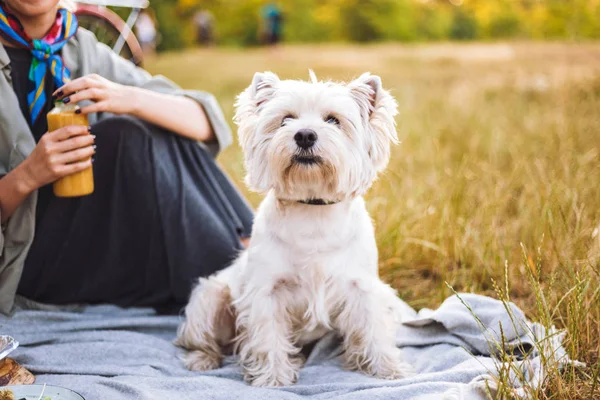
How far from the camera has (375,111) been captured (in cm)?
223

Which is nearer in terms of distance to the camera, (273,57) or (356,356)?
(356,356)

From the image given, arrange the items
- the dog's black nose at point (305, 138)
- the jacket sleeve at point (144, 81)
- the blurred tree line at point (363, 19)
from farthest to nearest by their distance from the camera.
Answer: the blurred tree line at point (363, 19) → the jacket sleeve at point (144, 81) → the dog's black nose at point (305, 138)

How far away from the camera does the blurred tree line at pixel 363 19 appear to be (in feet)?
69.2

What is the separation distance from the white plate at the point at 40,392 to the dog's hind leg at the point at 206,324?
612 mm

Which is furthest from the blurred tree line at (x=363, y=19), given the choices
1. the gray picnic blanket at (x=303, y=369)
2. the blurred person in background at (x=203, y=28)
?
the gray picnic blanket at (x=303, y=369)

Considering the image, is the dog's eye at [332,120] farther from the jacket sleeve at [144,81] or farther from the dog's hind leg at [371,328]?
the jacket sleeve at [144,81]

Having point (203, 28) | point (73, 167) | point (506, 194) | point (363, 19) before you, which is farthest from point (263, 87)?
point (363, 19)

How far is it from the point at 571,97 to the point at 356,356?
4.93 m

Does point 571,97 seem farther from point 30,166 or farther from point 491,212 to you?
point 30,166

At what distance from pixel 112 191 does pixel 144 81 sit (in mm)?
535

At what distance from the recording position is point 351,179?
7.09ft

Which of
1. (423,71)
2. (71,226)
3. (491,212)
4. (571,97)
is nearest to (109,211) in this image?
(71,226)

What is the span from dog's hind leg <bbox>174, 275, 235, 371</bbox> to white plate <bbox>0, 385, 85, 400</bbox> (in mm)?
612

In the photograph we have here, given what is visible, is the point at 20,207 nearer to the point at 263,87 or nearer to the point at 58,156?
the point at 58,156
